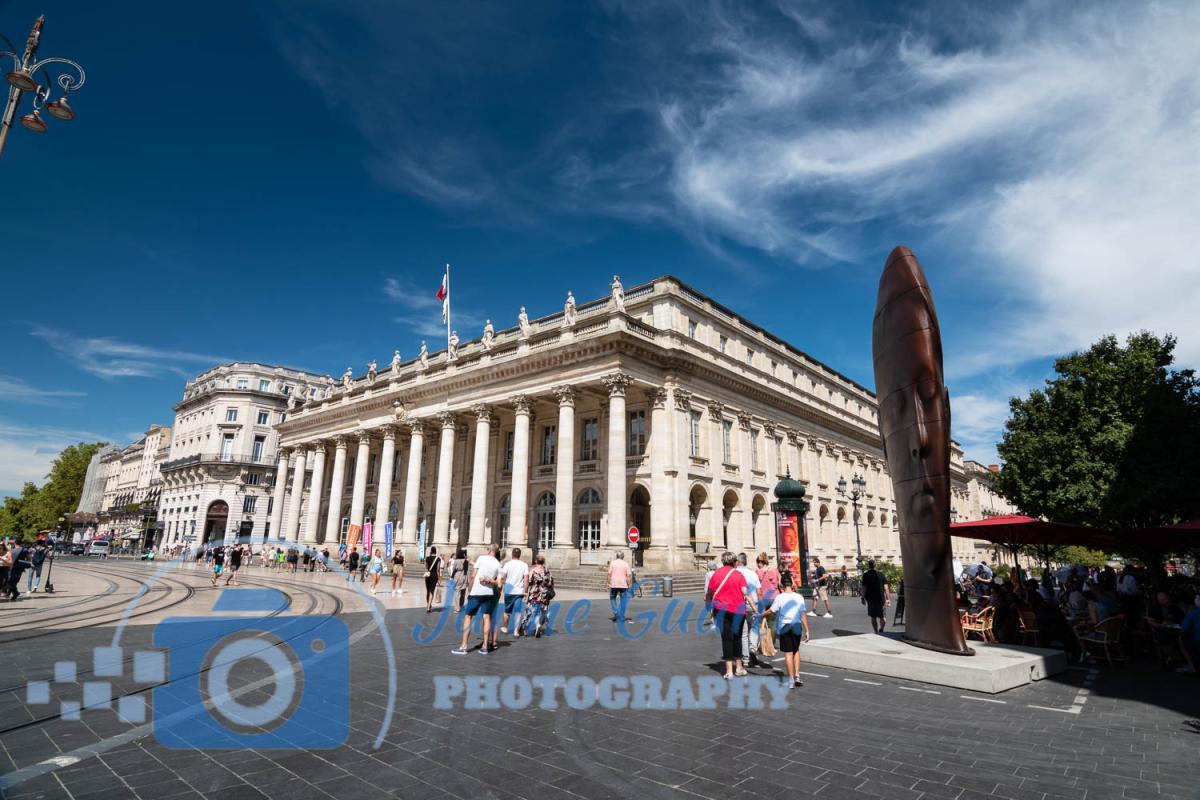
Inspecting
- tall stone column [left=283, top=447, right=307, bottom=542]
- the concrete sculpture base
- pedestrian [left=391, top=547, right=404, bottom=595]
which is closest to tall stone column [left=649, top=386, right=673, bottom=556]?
pedestrian [left=391, top=547, right=404, bottom=595]

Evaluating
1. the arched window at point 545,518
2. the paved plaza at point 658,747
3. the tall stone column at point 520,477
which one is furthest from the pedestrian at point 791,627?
the arched window at point 545,518

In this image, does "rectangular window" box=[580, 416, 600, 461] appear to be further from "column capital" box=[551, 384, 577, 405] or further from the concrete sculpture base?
the concrete sculpture base

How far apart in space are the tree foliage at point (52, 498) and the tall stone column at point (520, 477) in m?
75.8

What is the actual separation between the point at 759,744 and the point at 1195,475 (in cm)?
1927

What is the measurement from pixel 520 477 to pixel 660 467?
7.41m

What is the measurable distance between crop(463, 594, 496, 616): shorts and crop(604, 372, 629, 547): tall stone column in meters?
16.4

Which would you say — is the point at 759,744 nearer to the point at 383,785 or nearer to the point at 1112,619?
the point at 383,785

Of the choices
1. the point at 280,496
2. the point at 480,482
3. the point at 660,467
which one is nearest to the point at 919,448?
the point at 660,467

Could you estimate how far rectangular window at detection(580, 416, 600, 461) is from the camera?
32.8 m

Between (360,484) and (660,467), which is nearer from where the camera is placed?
(660,467)

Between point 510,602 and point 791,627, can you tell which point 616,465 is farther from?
point 791,627

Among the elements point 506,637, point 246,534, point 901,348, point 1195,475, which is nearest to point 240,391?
point 246,534

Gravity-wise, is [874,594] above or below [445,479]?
below

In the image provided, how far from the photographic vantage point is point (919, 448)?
1024cm
